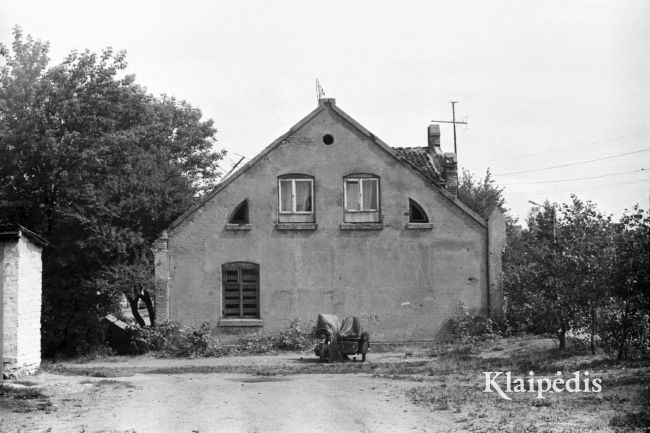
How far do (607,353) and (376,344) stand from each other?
8.50 m

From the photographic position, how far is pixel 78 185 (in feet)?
81.6

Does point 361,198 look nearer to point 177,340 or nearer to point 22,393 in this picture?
point 177,340

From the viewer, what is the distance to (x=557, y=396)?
13453mm

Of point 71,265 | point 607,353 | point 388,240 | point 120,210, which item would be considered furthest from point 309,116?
point 607,353

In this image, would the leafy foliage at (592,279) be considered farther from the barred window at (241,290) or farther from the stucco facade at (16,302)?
the stucco facade at (16,302)

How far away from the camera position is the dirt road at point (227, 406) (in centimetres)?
1177

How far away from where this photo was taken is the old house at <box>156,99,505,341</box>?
25.8 m

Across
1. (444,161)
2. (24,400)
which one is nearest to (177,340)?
(24,400)

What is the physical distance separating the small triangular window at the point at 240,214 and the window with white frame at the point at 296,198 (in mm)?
1138

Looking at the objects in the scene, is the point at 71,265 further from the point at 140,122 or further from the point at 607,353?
the point at 607,353

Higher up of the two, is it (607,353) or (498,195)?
(498,195)

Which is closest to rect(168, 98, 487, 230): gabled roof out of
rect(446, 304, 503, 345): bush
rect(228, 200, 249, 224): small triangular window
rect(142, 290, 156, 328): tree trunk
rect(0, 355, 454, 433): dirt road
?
rect(228, 200, 249, 224): small triangular window

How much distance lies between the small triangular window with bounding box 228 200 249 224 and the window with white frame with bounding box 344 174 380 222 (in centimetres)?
338

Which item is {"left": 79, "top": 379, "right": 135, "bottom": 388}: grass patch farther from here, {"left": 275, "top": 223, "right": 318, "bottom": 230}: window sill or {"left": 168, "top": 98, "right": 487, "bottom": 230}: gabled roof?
{"left": 275, "top": 223, "right": 318, "bottom": 230}: window sill
